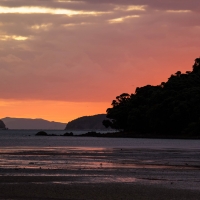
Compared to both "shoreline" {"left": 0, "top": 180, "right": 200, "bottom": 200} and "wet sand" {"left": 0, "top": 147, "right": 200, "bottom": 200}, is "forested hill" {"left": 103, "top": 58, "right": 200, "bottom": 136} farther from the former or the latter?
"shoreline" {"left": 0, "top": 180, "right": 200, "bottom": 200}

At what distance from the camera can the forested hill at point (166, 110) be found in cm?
15975

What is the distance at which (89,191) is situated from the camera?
1102 inches

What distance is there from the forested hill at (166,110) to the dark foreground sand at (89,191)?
126917mm

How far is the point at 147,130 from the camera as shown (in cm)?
18238

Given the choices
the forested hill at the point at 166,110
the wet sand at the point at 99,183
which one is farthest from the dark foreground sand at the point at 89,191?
the forested hill at the point at 166,110

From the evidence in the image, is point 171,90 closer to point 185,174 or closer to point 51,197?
point 185,174

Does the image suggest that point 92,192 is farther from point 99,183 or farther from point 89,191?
point 99,183

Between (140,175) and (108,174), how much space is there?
198 cm

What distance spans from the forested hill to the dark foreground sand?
126917 millimetres

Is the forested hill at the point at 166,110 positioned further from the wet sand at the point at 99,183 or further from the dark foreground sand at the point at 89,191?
the dark foreground sand at the point at 89,191

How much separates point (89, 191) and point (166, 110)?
137m

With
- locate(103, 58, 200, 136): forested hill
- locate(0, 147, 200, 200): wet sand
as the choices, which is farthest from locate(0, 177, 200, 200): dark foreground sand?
locate(103, 58, 200, 136): forested hill

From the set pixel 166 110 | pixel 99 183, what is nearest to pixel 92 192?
pixel 99 183

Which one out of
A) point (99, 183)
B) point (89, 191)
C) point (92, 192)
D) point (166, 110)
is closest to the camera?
point (92, 192)
